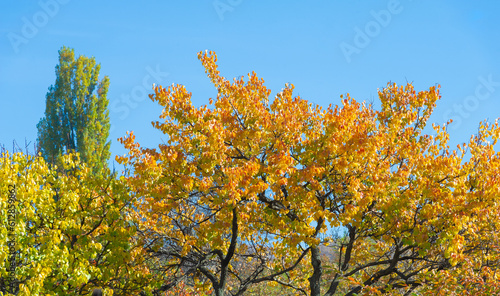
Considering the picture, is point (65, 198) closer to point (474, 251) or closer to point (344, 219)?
point (344, 219)

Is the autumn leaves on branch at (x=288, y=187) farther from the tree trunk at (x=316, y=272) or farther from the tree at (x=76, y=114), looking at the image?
the tree at (x=76, y=114)

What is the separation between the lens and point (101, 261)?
41.8 ft

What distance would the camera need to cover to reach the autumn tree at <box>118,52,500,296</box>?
1127cm

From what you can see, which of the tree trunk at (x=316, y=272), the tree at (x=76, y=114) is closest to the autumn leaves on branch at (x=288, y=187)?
the tree trunk at (x=316, y=272)

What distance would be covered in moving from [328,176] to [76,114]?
23.4 metres

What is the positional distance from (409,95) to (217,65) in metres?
5.51

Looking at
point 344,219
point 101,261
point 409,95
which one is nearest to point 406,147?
point 409,95

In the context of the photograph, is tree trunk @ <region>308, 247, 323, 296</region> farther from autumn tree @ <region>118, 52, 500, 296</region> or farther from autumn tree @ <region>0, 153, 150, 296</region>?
autumn tree @ <region>0, 153, 150, 296</region>

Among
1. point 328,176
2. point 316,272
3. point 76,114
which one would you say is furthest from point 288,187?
point 76,114

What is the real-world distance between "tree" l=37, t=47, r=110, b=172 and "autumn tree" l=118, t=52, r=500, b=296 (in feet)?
57.7

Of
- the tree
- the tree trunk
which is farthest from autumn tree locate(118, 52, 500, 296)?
the tree

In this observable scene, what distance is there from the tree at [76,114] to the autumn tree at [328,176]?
693 inches

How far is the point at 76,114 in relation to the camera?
31281 millimetres

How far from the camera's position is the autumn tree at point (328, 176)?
11273 mm
